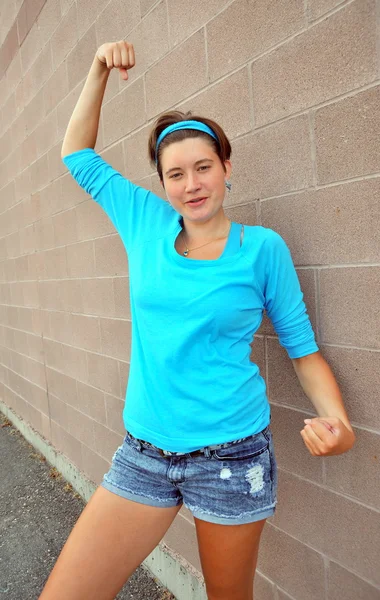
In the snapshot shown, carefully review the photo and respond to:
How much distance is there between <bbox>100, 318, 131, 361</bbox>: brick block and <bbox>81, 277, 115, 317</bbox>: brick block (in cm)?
7

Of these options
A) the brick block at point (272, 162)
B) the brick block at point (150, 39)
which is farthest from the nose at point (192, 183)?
the brick block at point (150, 39)

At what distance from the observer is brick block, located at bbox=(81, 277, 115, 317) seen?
2943 millimetres

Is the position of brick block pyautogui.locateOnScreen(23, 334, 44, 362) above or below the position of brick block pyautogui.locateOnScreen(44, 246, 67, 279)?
below

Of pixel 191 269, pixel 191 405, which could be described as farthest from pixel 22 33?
pixel 191 405

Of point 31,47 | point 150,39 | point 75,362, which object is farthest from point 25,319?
point 150,39

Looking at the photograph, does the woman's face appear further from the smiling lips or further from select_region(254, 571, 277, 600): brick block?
select_region(254, 571, 277, 600): brick block

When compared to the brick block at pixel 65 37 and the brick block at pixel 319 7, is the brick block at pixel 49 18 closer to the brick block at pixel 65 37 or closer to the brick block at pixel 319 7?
the brick block at pixel 65 37

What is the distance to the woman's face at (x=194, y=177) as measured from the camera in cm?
146

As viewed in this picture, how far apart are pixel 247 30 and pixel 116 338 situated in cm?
181

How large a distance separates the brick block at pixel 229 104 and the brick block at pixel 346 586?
5.51ft

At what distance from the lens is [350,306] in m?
1.58

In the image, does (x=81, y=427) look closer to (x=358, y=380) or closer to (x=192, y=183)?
(x=358, y=380)

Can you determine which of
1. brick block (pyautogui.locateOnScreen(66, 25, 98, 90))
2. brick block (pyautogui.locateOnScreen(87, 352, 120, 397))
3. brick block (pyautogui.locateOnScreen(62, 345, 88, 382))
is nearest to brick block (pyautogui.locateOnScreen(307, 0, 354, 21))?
brick block (pyautogui.locateOnScreen(66, 25, 98, 90))

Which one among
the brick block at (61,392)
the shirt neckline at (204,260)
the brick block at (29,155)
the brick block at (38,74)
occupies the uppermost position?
the brick block at (38,74)
